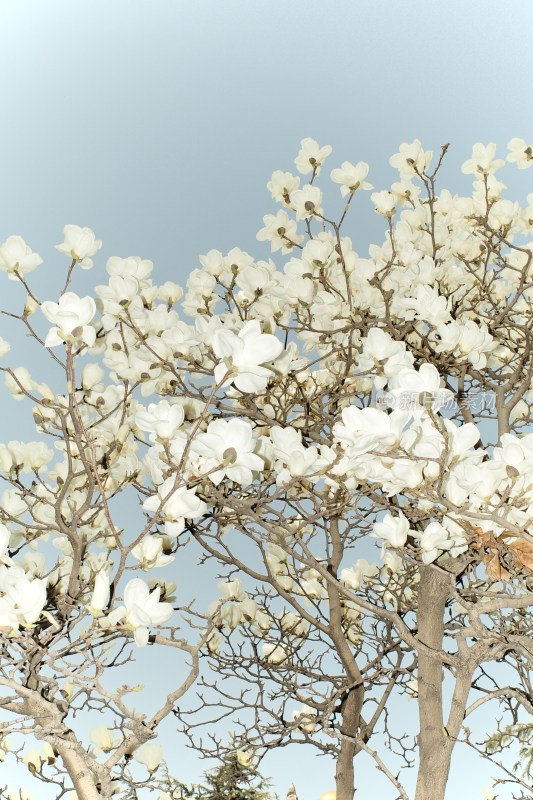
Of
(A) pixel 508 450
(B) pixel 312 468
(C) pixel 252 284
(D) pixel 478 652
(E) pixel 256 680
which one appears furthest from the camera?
(E) pixel 256 680

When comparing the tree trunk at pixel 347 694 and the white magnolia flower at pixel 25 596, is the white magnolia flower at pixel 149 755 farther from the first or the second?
the tree trunk at pixel 347 694

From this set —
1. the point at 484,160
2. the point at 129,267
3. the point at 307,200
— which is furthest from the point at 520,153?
the point at 129,267

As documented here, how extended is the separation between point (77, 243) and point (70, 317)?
388 millimetres

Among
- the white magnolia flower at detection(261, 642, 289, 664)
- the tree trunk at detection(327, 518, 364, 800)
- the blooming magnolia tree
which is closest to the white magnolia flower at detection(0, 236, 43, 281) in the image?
A: the blooming magnolia tree

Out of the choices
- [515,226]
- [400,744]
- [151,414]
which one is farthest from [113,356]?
[400,744]

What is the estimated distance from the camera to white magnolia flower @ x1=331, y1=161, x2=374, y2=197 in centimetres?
189

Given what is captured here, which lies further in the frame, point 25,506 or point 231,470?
point 25,506

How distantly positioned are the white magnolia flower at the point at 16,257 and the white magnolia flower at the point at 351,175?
84cm

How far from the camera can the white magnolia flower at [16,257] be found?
4.55 ft

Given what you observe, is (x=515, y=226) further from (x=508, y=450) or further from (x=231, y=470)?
(x=231, y=470)

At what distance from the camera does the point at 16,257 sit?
1.40 m

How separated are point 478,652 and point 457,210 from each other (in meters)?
1.28

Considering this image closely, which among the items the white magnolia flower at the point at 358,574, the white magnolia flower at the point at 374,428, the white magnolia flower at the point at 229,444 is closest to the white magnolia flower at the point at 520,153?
the white magnolia flower at the point at 358,574

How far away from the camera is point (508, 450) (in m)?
1.06
